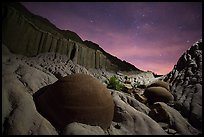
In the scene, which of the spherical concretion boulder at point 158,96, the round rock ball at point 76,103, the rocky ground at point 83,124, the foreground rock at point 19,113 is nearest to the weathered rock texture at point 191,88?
the rocky ground at point 83,124

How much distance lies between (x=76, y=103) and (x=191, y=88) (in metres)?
10.5

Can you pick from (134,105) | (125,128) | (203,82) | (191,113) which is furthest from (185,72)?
(125,128)

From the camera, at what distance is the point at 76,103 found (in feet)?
17.2

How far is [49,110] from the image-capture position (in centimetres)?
550

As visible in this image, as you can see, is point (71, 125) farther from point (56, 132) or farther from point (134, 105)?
point (134, 105)

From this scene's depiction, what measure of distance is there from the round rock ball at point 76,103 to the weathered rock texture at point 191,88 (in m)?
→ 6.36

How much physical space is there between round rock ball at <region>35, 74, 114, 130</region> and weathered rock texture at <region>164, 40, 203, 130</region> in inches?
250

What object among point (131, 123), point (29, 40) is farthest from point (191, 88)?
point (29, 40)

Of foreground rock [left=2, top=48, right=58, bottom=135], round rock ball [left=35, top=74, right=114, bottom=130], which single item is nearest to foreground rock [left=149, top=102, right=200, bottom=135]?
round rock ball [left=35, top=74, right=114, bottom=130]

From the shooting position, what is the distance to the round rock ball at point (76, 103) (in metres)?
5.25

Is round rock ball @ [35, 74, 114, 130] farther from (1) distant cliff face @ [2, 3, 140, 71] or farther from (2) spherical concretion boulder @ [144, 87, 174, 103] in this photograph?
(1) distant cliff face @ [2, 3, 140, 71]

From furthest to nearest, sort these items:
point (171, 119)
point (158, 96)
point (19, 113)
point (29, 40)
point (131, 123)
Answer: point (29, 40), point (158, 96), point (171, 119), point (131, 123), point (19, 113)

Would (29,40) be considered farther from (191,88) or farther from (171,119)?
(191,88)

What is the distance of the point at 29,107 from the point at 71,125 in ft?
5.27
